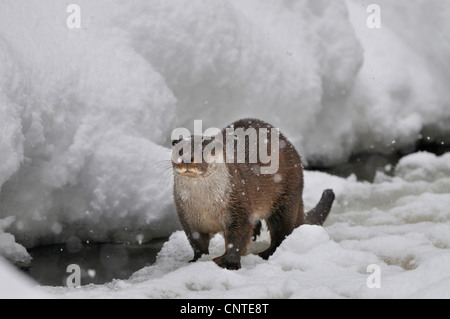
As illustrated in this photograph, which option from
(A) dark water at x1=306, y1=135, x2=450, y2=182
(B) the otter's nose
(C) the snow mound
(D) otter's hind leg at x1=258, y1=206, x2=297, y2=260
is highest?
Result: (A) dark water at x1=306, y1=135, x2=450, y2=182

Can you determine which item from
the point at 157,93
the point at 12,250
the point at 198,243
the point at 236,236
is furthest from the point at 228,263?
the point at 157,93

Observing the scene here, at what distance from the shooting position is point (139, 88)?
4113 millimetres

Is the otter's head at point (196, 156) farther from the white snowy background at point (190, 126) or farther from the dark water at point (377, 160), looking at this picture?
the dark water at point (377, 160)

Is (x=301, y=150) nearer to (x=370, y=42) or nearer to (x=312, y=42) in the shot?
(x=312, y=42)

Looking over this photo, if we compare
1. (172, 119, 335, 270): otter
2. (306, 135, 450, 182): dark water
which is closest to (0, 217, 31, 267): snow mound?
(172, 119, 335, 270): otter

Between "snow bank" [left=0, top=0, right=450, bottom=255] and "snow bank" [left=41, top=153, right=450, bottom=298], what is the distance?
60cm

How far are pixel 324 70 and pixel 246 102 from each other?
41.5 inches

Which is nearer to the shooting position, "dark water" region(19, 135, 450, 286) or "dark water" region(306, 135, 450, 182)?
"dark water" region(19, 135, 450, 286)

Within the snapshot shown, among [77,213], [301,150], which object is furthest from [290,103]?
[77,213]

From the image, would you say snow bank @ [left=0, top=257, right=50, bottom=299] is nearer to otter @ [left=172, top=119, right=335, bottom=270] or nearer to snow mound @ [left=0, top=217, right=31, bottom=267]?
otter @ [left=172, top=119, right=335, bottom=270]

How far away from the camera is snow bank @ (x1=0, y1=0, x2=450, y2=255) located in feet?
11.6

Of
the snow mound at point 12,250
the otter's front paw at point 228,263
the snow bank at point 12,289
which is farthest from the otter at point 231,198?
the snow bank at point 12,289

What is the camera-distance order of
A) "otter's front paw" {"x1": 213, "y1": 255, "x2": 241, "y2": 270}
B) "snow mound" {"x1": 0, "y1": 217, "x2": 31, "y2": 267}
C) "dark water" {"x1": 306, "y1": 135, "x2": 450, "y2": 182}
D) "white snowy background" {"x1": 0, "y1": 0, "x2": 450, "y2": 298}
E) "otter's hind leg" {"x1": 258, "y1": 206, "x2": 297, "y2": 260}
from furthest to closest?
"dark water" {"x1": 306, "y1": 135, "x2": 450, "y2": 182} → "otter's hind leg" {"x1": 258, "y1": 206, "x2": 297, "y2": 260} → "snow mound" {"x1": 0, "y1": 217, "x2": 31, "y2": 267} → "otter's front paw" {"x1": 213, "y1": 255, "x2": 241, "y2": 270} → "white snowy background" {"x1": 0, "y1": 0, "x2": 450, "y2": 298}

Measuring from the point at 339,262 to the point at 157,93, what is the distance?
1.89 meters
